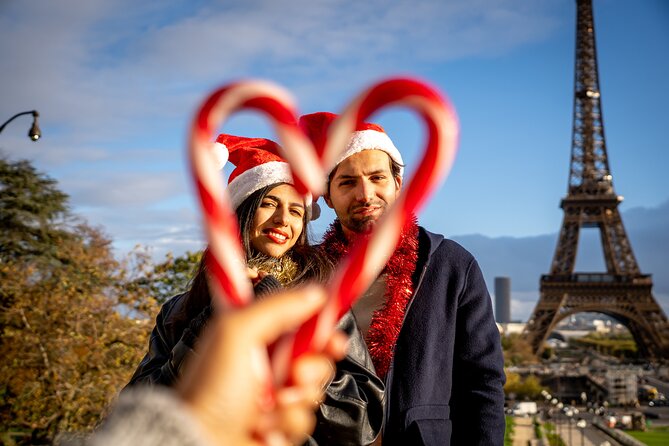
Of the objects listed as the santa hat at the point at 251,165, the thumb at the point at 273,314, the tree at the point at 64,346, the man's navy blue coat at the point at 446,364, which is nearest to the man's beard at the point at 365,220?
the santa hat at the point at 251,165

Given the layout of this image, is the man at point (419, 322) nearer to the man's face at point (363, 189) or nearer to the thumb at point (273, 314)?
the man's face at point (363, 189)

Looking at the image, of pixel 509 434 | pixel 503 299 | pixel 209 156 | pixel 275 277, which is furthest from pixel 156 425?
pixel 503 299

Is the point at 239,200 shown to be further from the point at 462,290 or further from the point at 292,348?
the point at 292,348

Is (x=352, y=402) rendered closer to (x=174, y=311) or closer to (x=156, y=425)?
(x=174, y=311)

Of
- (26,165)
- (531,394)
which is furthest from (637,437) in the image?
(26,165)

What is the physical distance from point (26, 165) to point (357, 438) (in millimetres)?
22325

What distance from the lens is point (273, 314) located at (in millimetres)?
939

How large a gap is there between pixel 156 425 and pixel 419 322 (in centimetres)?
202

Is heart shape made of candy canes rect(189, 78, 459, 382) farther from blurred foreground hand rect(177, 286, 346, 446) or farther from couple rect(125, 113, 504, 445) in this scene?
couple rect(125, 113, 504, 445)

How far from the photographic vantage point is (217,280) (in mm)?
1081

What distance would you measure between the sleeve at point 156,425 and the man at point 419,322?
1.82 metres

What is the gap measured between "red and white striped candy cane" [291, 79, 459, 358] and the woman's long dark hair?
142cm

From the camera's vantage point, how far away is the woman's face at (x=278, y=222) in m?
2.66

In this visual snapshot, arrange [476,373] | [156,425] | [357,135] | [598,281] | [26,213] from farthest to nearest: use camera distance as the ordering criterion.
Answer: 1. [598,281]
2. [26,213]
3. [357,135]
4. [476,373]
5. [156,425]
